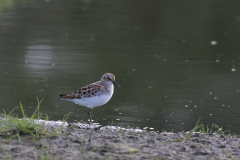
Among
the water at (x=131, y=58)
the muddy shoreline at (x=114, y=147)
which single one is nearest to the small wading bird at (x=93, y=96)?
the water at (x=131, y=58)

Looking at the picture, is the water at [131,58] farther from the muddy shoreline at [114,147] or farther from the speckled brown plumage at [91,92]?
the muddy shoreline at [114,147]

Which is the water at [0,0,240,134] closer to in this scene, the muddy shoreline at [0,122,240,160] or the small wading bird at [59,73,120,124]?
the small wading bird at [59,73,120,124]

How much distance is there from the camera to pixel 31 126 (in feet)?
16.9

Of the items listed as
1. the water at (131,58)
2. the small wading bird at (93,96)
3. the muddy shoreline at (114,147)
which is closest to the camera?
the muddy shoreline at (114,147)

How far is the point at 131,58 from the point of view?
1294 cm

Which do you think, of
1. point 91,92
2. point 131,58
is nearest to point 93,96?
point 91,92

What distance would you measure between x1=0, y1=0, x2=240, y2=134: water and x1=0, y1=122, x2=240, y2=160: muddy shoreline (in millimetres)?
1908

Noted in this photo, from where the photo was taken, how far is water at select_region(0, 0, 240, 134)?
28.2 feet

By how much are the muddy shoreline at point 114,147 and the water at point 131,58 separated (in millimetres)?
1908

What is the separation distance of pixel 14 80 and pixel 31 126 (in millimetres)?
5386

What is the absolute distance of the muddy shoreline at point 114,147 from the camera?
4.63m

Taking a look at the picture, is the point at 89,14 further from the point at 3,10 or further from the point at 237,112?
the point at 237,112

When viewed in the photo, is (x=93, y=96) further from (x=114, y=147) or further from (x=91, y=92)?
(x=114, y=147)

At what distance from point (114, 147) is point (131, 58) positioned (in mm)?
8162
